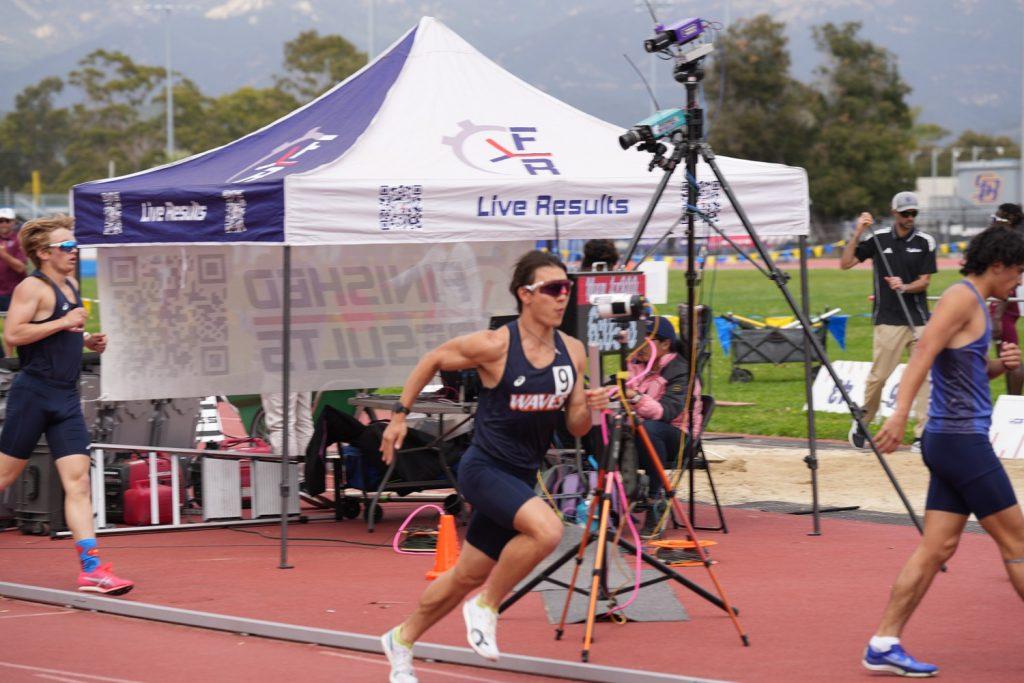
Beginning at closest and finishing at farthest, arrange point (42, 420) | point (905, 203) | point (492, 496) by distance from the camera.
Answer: point (492, 496)
point (42, 420)
point (905, 203)

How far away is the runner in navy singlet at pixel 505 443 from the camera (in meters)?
5.73

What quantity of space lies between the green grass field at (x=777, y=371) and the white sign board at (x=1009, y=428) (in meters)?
1.81

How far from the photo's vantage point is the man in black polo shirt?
12.6 metres

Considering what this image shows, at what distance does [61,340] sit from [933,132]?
16666 cm

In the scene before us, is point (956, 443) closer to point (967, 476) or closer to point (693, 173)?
point (967, 476)

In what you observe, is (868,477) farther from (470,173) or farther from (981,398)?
(981,398)

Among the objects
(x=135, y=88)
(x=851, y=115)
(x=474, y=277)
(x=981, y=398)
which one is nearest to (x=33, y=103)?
(x=135, y=88)

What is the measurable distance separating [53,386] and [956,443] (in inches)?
187

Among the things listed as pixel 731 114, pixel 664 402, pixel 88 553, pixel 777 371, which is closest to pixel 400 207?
pixel 664 402

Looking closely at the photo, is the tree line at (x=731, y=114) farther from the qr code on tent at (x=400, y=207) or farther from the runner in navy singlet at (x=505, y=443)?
the runner in navy singlet at (x=505, y=443)

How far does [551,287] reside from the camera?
598cm

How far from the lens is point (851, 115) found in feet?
250

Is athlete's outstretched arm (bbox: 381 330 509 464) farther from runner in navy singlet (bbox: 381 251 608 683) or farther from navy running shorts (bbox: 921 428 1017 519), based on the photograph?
navy running shorts (bbox: 921 428 1017 519)

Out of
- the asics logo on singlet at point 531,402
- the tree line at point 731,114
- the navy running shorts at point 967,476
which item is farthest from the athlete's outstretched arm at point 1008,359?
the tree line at point 731,114
